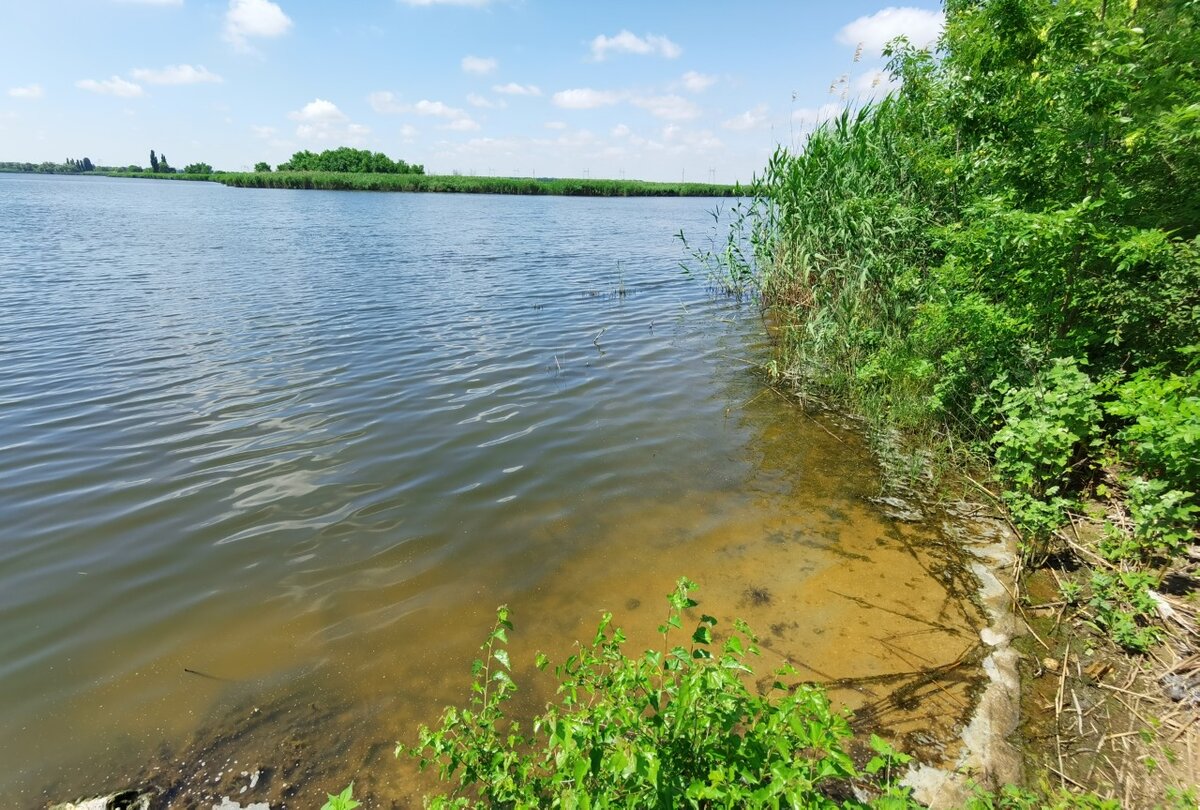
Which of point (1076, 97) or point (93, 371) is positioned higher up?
point (1076, 97)

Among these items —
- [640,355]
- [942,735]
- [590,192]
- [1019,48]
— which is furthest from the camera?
[590,192]

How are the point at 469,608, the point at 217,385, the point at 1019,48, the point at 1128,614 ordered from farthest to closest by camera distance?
the point at 217,385 < the point at 1019,48 < the point at 469,608 < the point at 1128,614

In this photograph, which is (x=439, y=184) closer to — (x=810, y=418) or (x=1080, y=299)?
(x=810, y=418)

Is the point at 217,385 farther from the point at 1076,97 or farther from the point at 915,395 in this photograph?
the point at 1076,97

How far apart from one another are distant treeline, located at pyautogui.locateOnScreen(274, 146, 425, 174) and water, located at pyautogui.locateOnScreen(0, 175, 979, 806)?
296 feet

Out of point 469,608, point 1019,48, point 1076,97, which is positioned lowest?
point 469,608

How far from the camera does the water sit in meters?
3.39

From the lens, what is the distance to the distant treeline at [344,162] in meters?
89.2

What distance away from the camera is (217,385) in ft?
26.5

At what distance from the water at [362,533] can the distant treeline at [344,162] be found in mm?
90119

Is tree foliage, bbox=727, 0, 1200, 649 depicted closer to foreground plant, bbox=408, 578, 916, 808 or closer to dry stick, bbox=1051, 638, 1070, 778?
dry stick, bbox=1051, 638, 1070, 778

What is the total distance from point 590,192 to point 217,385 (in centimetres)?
7703

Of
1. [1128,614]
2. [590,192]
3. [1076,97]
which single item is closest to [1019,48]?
[1076,97]

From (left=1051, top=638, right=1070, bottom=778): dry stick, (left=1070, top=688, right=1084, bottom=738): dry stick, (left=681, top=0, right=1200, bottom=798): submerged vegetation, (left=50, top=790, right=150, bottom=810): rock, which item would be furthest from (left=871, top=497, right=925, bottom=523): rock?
(left=50, top=790, right=150, bottom=810): rock
